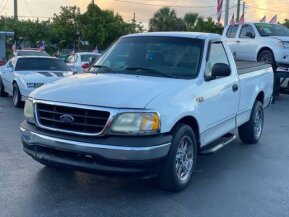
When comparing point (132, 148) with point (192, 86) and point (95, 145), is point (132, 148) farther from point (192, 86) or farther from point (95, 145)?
point (192, 86)

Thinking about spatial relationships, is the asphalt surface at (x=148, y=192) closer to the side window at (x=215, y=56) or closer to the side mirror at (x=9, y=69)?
the side window at (x=215, y=56)

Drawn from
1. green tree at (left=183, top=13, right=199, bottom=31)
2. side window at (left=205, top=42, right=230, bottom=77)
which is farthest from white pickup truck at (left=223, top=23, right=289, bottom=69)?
green tree at (left=183, top=13, right=199, bottom=31)

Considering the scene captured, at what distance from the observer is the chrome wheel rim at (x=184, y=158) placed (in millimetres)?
→ 5207

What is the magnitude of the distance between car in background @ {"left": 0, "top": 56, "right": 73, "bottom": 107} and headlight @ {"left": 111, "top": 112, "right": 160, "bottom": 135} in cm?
718

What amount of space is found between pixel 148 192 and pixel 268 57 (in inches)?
409

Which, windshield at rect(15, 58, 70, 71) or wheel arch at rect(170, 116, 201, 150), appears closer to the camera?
wheel arch at rect(170, 116, 201, 150)

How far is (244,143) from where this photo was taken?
8.04 metres

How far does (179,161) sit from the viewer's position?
17.2 feet

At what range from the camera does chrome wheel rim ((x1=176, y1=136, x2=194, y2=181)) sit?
5.21 metres

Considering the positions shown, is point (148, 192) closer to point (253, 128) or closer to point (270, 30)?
point (253, 128)

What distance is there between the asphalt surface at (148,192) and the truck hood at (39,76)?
15.3ft

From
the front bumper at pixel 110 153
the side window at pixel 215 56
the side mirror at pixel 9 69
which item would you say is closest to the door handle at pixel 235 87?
the side window at pixel 215 56

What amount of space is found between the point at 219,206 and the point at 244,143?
3360mm

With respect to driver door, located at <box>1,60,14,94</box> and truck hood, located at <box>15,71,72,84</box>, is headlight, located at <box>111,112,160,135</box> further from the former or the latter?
driver door, located at <box>1,60,14,94</box>
